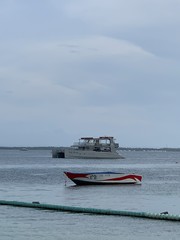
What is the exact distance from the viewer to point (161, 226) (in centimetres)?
3719

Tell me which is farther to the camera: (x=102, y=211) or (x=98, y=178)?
(x=98, y=178)

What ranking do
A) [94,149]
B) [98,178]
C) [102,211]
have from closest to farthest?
1. [102,211]
2. [98,178]
3. [94,149]

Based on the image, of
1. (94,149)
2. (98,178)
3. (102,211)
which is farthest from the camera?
(94,149)

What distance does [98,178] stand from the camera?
73188 mm

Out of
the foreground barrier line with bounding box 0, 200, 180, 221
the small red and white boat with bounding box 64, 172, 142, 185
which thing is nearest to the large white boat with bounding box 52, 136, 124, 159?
the small red and white boat with bounding box 64, 172, 142, 185

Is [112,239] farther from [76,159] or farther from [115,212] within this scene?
[76,159]

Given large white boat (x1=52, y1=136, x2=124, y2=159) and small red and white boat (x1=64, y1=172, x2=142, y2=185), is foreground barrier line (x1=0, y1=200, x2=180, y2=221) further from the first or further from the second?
large white boat (x1=52, y1=136, x2=124, y2=159)

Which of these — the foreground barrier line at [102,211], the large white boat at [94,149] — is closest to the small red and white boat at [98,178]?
the foreground barrier line at [102,211]

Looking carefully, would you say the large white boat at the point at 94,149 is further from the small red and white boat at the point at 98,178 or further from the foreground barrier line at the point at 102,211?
the foreground barrier line at the point at 102,211

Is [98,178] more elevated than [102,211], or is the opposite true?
[98,178]

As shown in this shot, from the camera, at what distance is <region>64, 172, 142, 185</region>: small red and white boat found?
238ft

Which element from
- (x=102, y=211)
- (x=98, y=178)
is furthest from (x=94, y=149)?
(x=102, y=211)

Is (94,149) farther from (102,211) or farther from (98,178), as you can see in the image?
(102,211)

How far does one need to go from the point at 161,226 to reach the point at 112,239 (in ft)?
15.9
